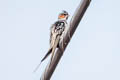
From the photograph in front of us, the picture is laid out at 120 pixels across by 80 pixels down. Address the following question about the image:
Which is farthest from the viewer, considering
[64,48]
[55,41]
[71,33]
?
[55,41]

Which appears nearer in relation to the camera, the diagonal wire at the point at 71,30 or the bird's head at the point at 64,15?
the diagonal wire at the point at 71,30

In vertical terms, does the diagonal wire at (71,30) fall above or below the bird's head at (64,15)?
above

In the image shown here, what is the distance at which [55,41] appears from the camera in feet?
5.00

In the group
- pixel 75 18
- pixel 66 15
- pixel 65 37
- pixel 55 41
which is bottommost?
pixel 66 15

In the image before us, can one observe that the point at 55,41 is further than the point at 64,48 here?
Yes

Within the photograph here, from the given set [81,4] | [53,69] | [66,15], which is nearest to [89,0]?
[81,4]

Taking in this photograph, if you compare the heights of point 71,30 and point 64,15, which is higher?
point 71,30

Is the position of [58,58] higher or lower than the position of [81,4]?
lower

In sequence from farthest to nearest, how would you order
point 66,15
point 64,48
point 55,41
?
point 66,15, point 55,41, point 64,48

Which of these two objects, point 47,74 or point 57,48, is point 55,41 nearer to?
point 57,48

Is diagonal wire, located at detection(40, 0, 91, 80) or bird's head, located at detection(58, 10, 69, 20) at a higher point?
diagonal wire, located at detection(40, 0, 91, 80)

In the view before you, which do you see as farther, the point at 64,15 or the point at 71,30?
the point at 64,15

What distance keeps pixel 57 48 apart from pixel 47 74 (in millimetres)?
229

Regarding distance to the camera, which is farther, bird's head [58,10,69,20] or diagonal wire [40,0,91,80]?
bird's head [58,10,69,20]
